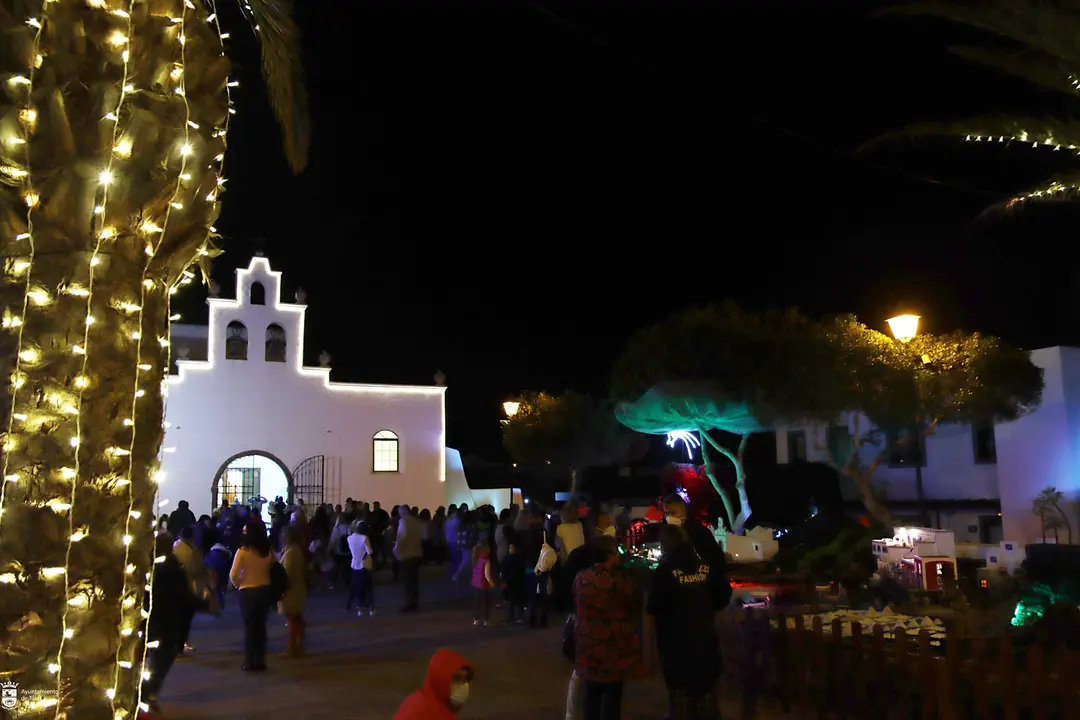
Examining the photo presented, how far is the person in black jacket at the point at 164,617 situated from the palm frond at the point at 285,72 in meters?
3.94

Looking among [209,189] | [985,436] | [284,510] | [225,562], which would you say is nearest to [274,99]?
[209,189]

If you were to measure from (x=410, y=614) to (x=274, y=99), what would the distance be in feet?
32.6

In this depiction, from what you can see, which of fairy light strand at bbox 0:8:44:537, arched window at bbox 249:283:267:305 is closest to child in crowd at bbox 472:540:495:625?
fairy light strand at bbox 0:8:44:537

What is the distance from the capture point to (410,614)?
15.0 meters

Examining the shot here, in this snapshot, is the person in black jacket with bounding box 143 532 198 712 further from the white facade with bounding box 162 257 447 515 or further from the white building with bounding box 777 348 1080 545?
the white facade with bounding box 162 257 447 515

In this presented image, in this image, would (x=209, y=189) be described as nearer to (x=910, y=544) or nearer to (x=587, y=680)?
(x=587, y=680)

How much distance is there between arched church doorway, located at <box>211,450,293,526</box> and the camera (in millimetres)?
25938

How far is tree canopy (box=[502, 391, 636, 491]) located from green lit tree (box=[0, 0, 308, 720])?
24696mm

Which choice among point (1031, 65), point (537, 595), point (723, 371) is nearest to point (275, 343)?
point (723, 371)

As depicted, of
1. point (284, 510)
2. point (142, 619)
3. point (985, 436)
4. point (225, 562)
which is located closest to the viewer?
point (142, 619)

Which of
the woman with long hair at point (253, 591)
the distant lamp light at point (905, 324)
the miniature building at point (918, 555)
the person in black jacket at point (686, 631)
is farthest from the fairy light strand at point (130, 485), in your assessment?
the distant lamp light at point (905, 324)

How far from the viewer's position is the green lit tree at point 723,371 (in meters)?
18.3

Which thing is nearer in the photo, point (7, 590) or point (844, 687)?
point (7, 590)

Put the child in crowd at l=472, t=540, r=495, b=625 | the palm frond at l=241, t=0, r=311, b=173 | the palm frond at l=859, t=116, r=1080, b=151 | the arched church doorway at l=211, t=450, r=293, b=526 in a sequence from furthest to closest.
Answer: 1. the arched church doorway at l=211, t=450, r=293, b=526
2. the child in crowd at l=472, t=540, r=495, b=625
3. the palm frond at l=859, t=116, r=1080, b=151
4. the palm frond at l=241, t=0, r=311, b=173
